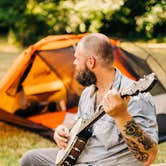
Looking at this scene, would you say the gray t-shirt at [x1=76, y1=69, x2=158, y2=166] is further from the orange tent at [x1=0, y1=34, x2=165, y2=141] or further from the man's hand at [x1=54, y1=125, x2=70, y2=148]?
the orange tent at [x1=0, y1=34, x2=165, y2=141]

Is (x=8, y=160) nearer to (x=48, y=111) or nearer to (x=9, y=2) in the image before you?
(x=48, y=111)

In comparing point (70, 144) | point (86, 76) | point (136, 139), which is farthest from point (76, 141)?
point (136, 139)

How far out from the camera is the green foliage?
522 inches

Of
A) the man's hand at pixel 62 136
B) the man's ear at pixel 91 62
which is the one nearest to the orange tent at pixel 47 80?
the man's hand at pixel 62 136

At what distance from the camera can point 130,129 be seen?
8.80 ft

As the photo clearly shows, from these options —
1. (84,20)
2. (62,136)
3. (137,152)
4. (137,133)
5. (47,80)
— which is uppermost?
(137,133)

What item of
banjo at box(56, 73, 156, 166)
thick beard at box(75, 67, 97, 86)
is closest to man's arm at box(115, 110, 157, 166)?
banjo at box(56, 73, 156, 166)

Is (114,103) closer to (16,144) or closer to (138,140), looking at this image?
(138,140)

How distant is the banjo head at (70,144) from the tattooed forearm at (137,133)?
0.43m

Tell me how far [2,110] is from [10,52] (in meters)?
7.17

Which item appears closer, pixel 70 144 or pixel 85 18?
pixel 70 144

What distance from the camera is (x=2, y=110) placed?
18.7ft

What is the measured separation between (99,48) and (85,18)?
409 inches

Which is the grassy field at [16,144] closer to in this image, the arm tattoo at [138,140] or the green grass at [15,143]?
the green grass at [15,143]
